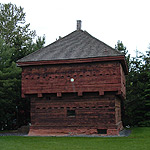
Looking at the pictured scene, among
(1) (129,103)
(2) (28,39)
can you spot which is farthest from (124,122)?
(2) (28,39)

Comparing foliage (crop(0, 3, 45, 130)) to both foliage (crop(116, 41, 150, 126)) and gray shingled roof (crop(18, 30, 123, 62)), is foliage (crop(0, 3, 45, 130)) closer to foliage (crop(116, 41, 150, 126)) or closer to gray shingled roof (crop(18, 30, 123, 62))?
gray shingled roof (crop(18, 30, 123, 62))

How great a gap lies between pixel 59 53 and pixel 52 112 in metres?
4.38

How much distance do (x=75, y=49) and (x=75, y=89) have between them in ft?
10.9

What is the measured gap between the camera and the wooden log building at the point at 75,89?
19.5m

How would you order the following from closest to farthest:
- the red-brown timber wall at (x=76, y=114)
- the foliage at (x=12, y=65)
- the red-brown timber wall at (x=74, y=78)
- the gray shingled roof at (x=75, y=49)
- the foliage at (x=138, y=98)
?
1. the red-brown timber wall at (x=74, y=78)
2. the red-brown timber wall at (x=76, y=114)
3. the gray shingled roof at (x=75, y=49)
4. the foliage at (x=12, y=65)
5. the foliage at (x=138, y=98)

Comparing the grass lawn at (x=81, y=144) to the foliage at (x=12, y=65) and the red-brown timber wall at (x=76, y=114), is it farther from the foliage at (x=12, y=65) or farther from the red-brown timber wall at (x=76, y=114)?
the foliage at (x=12, y=65)

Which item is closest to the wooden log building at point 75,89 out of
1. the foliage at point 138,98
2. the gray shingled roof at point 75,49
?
the gray shingled roof at point 75,49

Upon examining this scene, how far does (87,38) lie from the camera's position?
23.0 metres

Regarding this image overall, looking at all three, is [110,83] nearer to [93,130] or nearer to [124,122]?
[93,130]

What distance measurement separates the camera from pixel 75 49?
21422 millimetres

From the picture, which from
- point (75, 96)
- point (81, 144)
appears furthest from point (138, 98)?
point (81, 144)

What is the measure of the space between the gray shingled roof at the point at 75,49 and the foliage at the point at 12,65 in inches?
192

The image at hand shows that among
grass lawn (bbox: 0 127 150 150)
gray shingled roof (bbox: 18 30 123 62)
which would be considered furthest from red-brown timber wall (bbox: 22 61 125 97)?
grass lawn (bbox: 0 127 150 150)

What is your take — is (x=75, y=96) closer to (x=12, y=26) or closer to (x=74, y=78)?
(x=74, y=78)
